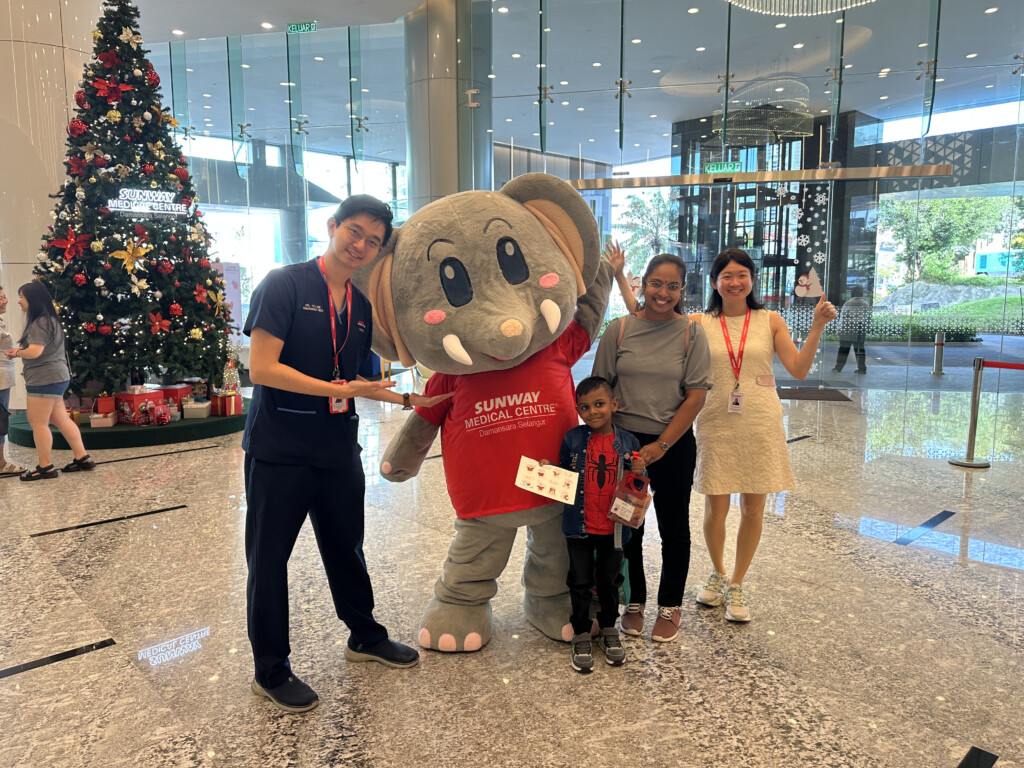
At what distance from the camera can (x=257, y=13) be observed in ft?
31.0

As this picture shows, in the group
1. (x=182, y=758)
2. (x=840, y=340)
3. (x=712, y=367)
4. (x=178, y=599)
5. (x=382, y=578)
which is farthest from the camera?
(x=840, y=340)

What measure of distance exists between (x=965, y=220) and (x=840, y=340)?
7.55ft

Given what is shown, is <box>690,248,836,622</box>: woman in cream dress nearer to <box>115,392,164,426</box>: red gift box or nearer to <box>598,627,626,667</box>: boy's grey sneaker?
<box>598,627,626,667</box>: boy's grey sneaker

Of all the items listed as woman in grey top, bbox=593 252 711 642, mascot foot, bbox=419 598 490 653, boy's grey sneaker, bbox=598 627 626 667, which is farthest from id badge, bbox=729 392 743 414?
mascot foot, bbox=419 598 490 653

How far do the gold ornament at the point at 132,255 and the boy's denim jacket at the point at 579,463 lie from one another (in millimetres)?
5292

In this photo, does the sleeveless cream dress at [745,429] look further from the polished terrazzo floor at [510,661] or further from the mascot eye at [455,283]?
the mascot eye at [455,283]

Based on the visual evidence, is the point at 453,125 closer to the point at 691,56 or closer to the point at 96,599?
the point at 691,56

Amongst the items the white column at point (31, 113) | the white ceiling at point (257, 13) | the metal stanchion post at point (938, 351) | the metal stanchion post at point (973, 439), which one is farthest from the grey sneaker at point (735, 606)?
the metal stanchion post at point (938, 351)

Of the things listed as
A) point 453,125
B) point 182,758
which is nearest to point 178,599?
point 182,758

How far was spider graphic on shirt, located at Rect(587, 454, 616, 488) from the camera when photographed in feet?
8.00

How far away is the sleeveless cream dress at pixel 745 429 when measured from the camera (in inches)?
111

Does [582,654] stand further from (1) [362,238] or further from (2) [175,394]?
(2) [175,394]

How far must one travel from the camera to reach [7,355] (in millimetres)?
5250

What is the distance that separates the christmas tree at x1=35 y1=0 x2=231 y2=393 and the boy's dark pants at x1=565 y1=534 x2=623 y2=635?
5.20 m
